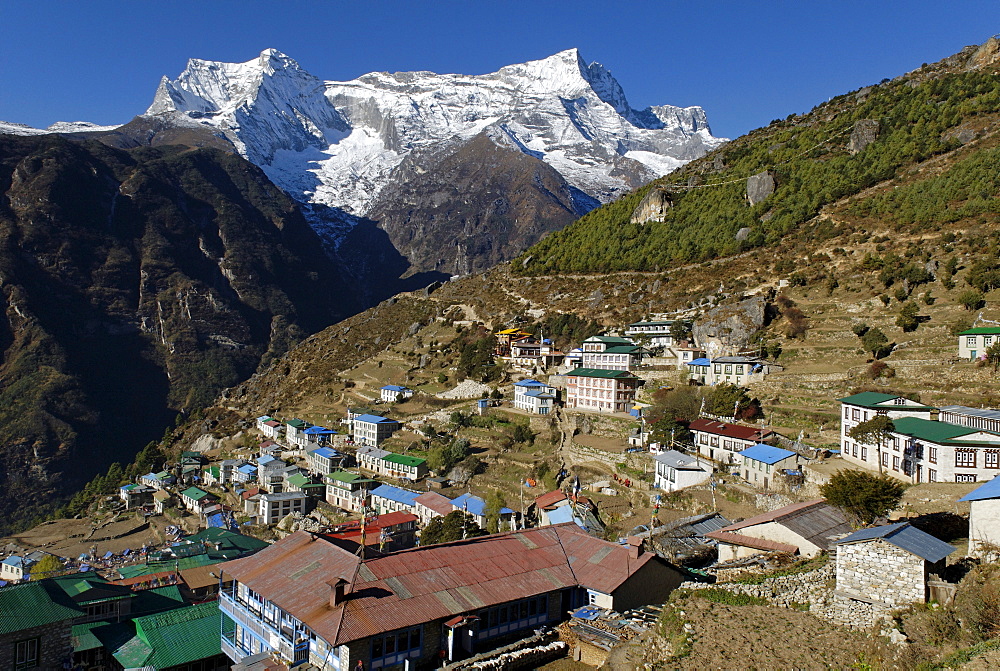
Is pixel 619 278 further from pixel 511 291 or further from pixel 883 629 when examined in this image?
pixel 883 629

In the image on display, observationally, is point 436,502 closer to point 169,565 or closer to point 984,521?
point 169,565

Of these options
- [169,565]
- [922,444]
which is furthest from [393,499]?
[922,444]

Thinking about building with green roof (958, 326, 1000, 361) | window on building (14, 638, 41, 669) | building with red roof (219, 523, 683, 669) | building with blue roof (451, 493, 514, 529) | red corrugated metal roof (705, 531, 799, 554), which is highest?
building with green roof (958, 326, 1000, 361)

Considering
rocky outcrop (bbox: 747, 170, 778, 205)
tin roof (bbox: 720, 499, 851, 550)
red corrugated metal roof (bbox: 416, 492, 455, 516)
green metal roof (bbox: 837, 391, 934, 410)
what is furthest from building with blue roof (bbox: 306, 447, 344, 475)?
rocky outcrop (bbox: 747, 170, 778, 205)

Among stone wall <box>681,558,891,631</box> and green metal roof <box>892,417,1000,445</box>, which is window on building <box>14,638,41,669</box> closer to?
stone wall <box>681,558,891,631</box>

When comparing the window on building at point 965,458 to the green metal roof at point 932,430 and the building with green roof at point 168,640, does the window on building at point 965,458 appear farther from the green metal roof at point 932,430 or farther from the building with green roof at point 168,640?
the building with green roof at point 168,640

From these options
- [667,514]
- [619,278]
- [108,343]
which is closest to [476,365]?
[619,278]

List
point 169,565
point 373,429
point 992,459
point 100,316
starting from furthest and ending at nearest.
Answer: point 100,316 < point 373,429 < point 169,565 < point 992,459
